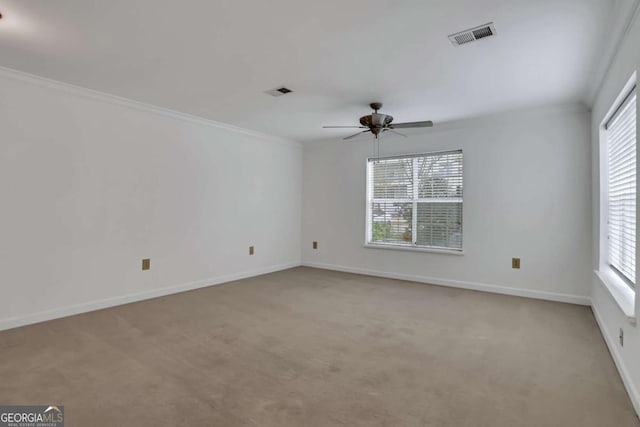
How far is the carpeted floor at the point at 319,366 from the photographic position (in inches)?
67.9

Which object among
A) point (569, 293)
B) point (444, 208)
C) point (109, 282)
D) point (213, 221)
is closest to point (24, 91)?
point (109, 282)

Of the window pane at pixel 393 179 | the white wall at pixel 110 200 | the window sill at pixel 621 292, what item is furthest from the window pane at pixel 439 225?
the white wall at pixel 110 200

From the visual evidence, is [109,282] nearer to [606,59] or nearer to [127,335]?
[127,335]

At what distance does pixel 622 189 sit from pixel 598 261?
0.97m

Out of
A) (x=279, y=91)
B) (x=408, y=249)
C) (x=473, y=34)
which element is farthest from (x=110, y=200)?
(x=408, y=249)

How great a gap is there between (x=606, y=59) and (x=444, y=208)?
244 cm

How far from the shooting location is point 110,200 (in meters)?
3.54

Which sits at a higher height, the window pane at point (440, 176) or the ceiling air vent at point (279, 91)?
the ceiling air vent at point (279, 91)

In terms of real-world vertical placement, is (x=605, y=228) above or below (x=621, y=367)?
above

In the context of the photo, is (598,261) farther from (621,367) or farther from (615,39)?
(615,39)

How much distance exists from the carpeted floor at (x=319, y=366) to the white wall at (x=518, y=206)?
50cm

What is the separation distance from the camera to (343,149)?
5582mm

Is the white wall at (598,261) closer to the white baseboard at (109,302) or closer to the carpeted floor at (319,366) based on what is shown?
the carpeted floor at (319,366)

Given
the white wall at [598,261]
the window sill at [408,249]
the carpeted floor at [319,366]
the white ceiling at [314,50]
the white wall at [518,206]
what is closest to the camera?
the carpeted floor at [319,366]
